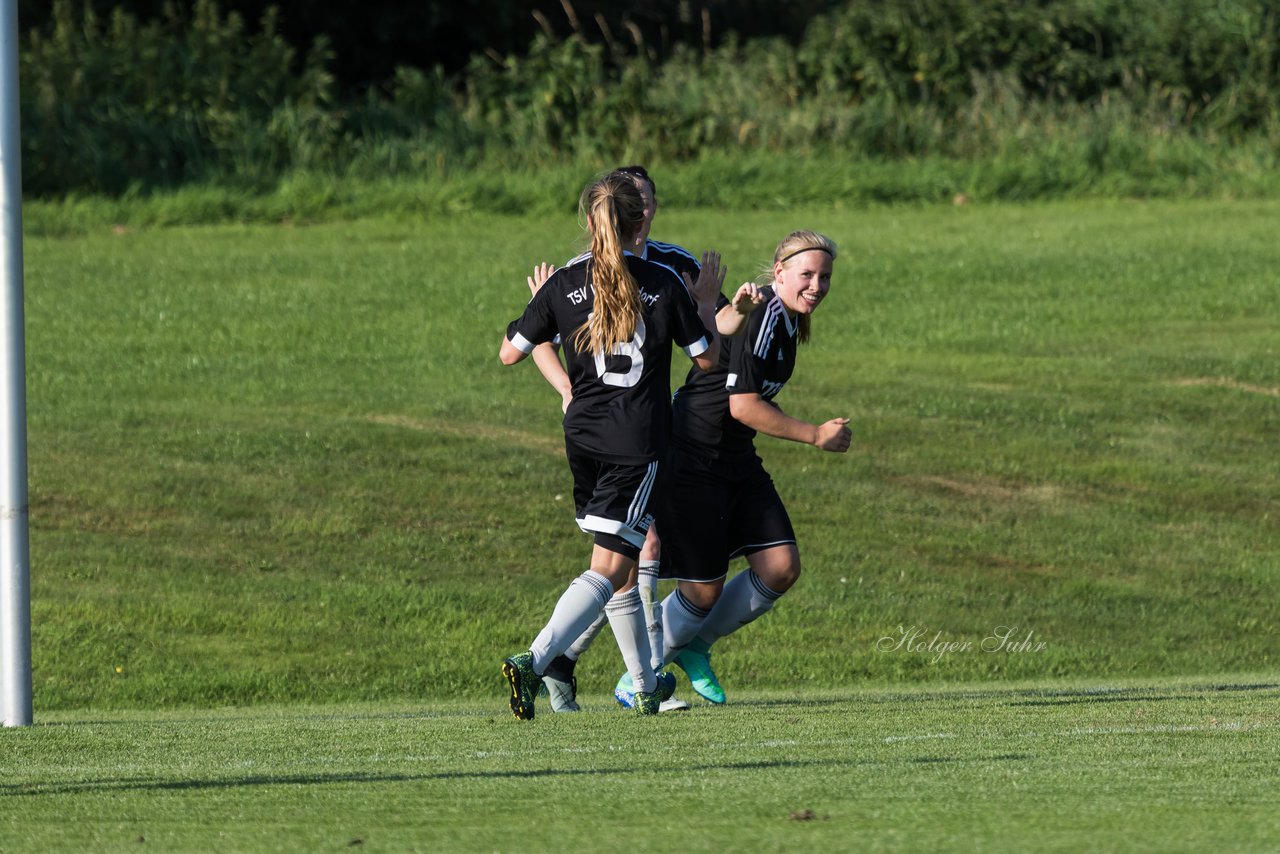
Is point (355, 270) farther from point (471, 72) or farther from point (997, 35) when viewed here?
point (997, 35)

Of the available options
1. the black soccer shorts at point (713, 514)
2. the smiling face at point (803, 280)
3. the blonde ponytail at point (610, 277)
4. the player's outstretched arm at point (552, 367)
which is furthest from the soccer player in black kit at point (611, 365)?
the black soccer shorts at point (713, 514)

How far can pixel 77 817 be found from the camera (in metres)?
4.95

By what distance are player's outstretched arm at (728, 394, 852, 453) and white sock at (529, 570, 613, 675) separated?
0.82 metres

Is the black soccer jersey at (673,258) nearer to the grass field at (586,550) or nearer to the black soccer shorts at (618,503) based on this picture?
the black soccer shorts at (618,503)

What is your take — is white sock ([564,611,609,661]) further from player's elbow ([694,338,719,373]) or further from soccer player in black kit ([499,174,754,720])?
player's elbow ([694,338,719,373])

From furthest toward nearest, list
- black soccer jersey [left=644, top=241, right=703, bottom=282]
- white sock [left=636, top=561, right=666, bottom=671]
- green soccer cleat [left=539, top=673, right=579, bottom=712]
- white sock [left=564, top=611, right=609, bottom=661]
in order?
1. white sock [left=636, top=561, right=666, bottom=671]
2. black soccer jersey [left=644, top=241, right=703, bottom=282]
3. green soccer cleat [left=539, top=673, right=579, bottom=712]
4. white sock [left=564, top=611, right=609, bottom=661]

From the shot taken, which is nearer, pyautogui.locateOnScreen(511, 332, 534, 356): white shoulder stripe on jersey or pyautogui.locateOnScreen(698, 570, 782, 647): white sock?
pyautogui.locateOnScreen(511, 332, 534, 356): white shoulder stripe on jersey

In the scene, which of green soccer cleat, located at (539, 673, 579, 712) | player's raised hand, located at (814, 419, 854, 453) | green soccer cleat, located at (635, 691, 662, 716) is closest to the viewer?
player's raised hand, located at (814, 419, 854, 453)

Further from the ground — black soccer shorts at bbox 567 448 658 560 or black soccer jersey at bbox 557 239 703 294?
black soccer jersey at bbox 557 239 703 294

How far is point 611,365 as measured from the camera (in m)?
6.89

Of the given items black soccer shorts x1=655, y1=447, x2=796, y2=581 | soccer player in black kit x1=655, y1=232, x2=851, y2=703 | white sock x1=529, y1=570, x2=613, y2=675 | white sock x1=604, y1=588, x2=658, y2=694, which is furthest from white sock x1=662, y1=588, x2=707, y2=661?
white sock x1=529, y1=570, x2=613, y2=675

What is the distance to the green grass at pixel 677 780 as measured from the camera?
459cm

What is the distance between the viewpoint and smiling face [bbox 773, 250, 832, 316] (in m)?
7.50

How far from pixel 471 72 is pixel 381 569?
57.9 feet
